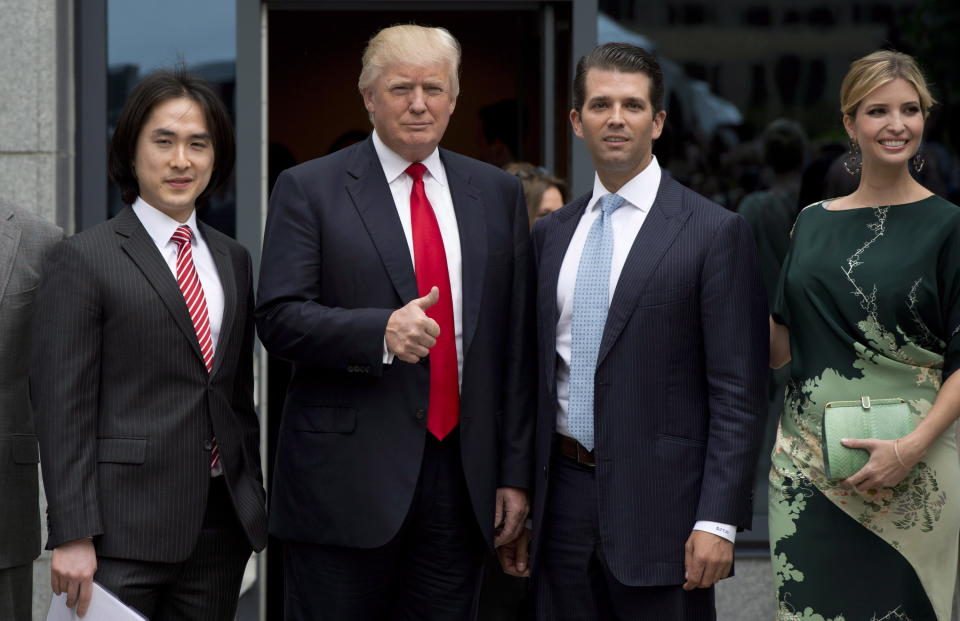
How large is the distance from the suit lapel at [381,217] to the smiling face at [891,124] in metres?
1.23

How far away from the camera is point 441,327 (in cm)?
334

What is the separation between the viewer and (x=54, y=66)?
529 centimetres

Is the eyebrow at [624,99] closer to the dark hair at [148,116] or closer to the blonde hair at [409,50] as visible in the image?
the blonde hair at [409,50]

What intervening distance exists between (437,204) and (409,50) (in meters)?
0.42

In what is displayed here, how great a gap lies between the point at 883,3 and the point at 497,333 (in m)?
3.34

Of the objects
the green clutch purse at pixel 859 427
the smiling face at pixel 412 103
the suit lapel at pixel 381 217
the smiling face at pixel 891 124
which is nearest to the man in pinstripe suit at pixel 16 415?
the suit lapel at pixel 381 217

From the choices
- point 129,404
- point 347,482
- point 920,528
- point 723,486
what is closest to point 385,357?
point 347,482

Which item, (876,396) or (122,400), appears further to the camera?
(876,396)

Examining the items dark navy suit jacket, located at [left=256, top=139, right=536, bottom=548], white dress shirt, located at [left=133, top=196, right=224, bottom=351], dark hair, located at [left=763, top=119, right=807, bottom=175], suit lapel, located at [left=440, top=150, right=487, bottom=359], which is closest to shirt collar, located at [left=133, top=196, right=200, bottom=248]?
white dress shirt, located at [left=133, top=196, right=224, bottom=351]

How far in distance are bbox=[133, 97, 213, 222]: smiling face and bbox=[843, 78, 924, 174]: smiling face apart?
1707mm

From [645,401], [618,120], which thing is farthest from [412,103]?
[645,401]

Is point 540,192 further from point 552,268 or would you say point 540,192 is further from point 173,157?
point 173,157

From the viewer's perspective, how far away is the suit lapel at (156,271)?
3098mm

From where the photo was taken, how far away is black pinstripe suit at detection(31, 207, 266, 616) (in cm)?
300
